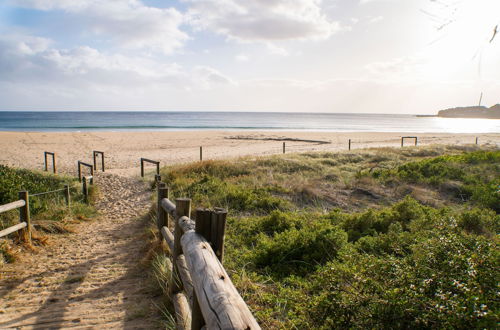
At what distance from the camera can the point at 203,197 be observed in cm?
887

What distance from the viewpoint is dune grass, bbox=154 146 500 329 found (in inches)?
109

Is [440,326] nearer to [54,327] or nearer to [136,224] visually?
[54,327]

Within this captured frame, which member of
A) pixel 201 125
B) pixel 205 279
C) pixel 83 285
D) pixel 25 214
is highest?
pixel 201 125

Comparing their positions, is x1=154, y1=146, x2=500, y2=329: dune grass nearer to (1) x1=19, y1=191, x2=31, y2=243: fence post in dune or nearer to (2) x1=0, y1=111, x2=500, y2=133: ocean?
(1) x1=19, y1=191, x2=31, y2=243: fence post in dune

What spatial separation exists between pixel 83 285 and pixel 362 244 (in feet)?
14.7

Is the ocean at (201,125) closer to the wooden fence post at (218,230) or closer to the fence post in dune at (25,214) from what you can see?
the fence post in dune at (25,214)

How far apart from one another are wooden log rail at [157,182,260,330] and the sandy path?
620 mm

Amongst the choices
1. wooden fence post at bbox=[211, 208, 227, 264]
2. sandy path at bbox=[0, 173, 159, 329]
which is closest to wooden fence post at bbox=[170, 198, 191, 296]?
sandy path at bbox=[0, 173, 159, 329]

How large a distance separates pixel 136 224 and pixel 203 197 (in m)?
1.84

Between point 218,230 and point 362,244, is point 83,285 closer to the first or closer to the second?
point 218,230

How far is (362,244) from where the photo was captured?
5.38 m

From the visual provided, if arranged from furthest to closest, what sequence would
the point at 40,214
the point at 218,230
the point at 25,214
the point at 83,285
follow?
the point at 40,214
the point at 25,214
the point at 83,285
the point at 218,230

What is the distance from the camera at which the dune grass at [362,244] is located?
9.06ft

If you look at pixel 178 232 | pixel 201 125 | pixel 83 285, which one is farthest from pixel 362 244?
pixel 201 125
